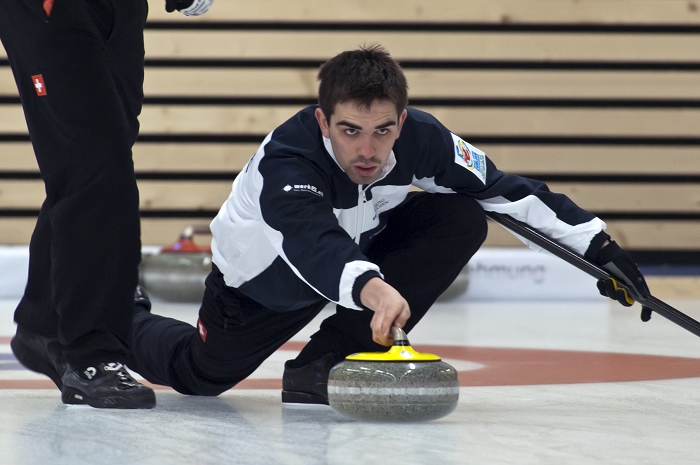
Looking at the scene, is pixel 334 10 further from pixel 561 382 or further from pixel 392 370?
pixel 392 370

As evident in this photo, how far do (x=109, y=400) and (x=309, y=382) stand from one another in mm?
397

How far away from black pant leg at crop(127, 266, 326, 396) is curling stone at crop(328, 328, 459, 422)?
1.52 feet

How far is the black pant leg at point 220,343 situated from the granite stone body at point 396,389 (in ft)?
1.50

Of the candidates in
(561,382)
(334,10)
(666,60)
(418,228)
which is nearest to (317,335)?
(418,228)

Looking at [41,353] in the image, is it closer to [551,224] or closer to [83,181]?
[83,181]

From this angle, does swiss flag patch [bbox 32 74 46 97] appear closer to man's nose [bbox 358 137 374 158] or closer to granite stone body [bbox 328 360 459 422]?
man's nose [bbox 358 137 374 158]

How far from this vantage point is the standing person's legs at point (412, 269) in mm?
1991

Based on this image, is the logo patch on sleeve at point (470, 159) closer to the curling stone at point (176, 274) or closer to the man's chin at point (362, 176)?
the man's chin at point (362, 176)

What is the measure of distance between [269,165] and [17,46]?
0.53 m

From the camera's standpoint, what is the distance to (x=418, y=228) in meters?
2.06

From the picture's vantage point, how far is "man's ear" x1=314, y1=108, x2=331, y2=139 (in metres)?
1.83

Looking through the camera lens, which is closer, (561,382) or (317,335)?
(317,335)

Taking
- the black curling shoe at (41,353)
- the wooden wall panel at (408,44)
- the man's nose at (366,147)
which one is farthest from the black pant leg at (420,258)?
the wooden wall panel at (408,44)

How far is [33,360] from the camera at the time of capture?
6.88 feet
